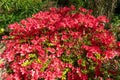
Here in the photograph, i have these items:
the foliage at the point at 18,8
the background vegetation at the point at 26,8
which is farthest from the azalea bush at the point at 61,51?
the foliage at the point at 18,8

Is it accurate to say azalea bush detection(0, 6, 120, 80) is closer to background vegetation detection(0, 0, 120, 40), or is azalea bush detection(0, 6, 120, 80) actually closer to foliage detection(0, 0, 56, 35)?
background vegetation detection(0, 0, 120, 40)

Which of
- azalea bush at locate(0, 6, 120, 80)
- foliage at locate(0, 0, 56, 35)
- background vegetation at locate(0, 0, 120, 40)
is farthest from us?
foliage at locate(0, 0, 56, 35)

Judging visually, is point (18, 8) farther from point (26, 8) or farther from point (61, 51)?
point (61, 51)

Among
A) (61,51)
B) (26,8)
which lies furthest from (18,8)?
(61,51)

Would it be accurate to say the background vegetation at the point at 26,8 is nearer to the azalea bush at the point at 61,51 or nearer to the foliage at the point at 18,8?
the foliage at the point at 18,8

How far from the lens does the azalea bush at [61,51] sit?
16.7ft

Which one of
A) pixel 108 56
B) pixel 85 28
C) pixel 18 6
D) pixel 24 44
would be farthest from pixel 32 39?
pixel 18 6

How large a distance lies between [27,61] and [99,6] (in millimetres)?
2603

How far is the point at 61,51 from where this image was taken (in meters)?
5.19

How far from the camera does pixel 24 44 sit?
212 inches

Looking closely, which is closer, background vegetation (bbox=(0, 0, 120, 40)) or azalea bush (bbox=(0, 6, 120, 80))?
azalea bush (bbox=(0, 6, 120, 80))

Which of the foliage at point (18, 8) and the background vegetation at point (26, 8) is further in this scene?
the foliage at point (18, 8)

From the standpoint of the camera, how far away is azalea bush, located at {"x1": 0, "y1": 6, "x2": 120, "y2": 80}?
5.08m

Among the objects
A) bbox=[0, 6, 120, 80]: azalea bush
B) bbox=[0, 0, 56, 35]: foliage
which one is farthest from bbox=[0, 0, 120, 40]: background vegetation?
bbox=[0, 6, 120, 80]: azalea bush
